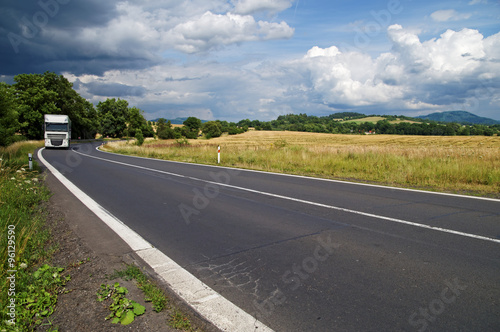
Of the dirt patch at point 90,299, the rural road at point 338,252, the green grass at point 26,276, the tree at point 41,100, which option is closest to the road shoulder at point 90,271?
the dirt patch at point 90,299

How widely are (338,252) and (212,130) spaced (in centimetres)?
8663

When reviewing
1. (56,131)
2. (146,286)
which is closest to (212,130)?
(56,131)

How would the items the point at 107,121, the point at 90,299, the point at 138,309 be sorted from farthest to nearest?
the point at 107,121 < the point at 90,299 < the point at 138,309

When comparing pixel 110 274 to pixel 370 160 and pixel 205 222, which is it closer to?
pixel 205 222

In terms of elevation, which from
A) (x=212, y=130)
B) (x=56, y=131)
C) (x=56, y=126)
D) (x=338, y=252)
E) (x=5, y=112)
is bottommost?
(x=338, y=252)

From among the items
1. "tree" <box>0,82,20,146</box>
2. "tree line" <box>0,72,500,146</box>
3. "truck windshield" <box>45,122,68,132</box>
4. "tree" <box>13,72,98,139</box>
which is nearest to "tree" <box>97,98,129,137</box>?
"tree line" <box>0,72,500,146</box>

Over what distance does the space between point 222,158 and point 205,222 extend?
14.6 meters

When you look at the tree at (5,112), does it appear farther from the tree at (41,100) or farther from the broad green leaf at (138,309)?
the tree at (41,100)

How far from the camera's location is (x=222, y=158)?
20.7 m

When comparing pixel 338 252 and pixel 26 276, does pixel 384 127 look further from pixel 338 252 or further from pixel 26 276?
pixel 26 276

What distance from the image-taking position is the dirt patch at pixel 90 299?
283cm

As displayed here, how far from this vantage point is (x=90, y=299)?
128 inches

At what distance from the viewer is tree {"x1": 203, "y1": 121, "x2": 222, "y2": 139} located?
85812mm

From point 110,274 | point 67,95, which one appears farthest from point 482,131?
point 67,95
